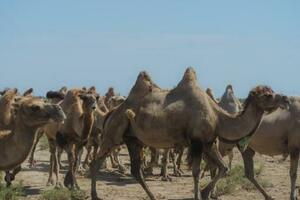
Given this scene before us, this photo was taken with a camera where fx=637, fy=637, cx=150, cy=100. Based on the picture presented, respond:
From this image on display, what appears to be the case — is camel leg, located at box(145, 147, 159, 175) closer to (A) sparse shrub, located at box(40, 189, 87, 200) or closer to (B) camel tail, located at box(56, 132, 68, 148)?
(B) camel tail, located at box(56, 132, 68, 148)

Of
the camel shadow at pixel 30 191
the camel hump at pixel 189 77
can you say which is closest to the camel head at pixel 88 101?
the camel shadow at pixel 30 191

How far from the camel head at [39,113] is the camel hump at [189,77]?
3271 mm

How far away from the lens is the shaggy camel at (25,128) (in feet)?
27.1

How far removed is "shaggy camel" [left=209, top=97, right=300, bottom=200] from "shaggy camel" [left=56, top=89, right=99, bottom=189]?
338 cm

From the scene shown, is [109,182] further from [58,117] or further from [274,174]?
[58,117]

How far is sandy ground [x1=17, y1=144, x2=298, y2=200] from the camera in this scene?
43.1 ft

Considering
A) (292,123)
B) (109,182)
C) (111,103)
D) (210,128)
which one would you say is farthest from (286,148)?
(111,103)

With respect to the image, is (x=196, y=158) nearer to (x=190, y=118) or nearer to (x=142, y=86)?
(x=190, y=118)

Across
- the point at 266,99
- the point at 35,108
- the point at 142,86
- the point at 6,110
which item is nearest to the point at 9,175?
the point at 6,110

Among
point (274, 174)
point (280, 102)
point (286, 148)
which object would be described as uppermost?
point (280, 102)

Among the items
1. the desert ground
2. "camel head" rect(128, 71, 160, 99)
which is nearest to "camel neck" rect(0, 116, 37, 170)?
"camel head" rect(128, 71, 160, 99)

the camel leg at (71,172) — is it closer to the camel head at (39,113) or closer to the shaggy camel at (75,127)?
the shaggy camel at (75,127)

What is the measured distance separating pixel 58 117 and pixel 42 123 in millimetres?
272

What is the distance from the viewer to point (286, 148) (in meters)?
11.9
